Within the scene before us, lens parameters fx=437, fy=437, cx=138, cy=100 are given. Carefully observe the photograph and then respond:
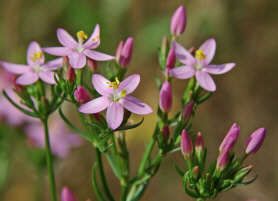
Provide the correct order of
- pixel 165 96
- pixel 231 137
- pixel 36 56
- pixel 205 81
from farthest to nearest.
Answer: pixel 36 56 → pixel 205 81 → pixel 165 96 → pixel 231 137

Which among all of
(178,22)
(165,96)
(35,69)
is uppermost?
(178,22)

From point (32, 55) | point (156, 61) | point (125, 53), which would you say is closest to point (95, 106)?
point (125, 53)

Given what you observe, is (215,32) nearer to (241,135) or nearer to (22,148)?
(241,135)

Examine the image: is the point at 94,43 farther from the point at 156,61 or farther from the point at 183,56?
the point at 156,61

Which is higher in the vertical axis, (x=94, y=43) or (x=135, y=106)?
Answer: (x=94, y=43)

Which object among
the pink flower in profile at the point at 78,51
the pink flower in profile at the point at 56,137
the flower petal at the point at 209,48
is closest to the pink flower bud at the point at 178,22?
the flower petal at the point at 209,48

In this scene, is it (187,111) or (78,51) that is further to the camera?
(78,51)

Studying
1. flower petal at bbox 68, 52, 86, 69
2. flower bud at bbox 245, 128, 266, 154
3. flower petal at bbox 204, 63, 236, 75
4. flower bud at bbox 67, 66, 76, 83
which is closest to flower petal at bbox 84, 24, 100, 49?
flower petal at bbox 68, 52, 86, 69

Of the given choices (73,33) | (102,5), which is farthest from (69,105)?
(102,5)
